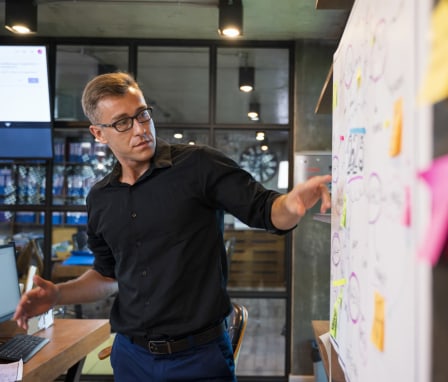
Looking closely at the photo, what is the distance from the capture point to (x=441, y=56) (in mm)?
515

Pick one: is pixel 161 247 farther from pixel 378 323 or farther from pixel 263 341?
pixel 263 341

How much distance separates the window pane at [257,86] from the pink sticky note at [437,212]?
335 cm

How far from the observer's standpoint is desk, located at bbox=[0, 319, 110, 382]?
1.81 meters

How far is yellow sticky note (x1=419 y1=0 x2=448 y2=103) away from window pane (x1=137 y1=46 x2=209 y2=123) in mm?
3391

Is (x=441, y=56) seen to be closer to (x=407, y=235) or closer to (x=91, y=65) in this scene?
(x=407, y=235)

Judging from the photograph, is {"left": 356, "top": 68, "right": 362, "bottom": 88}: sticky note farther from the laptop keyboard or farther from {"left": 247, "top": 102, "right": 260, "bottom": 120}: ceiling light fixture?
{"left": 247, "top": 102, "right": 260, "bottom": 120}: ceiling light fixture

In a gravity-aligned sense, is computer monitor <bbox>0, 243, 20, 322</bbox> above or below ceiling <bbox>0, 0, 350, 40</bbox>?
below

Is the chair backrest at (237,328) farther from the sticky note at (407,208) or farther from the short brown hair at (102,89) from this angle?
the sticky note at (407,208)

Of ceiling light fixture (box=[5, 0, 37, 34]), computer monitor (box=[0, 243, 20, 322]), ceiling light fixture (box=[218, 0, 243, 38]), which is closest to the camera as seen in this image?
computer monitor (box=[0, 243, 20, 322])

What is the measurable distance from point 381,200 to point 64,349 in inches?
67.0

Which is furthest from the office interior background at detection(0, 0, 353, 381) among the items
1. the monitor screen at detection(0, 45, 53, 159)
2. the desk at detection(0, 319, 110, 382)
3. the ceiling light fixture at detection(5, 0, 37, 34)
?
the desk at detection(0, 319, 110, 382)

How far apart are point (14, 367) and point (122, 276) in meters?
0.54

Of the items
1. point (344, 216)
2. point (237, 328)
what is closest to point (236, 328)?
point (237, 328)

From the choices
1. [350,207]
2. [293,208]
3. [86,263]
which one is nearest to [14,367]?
[293,208]
